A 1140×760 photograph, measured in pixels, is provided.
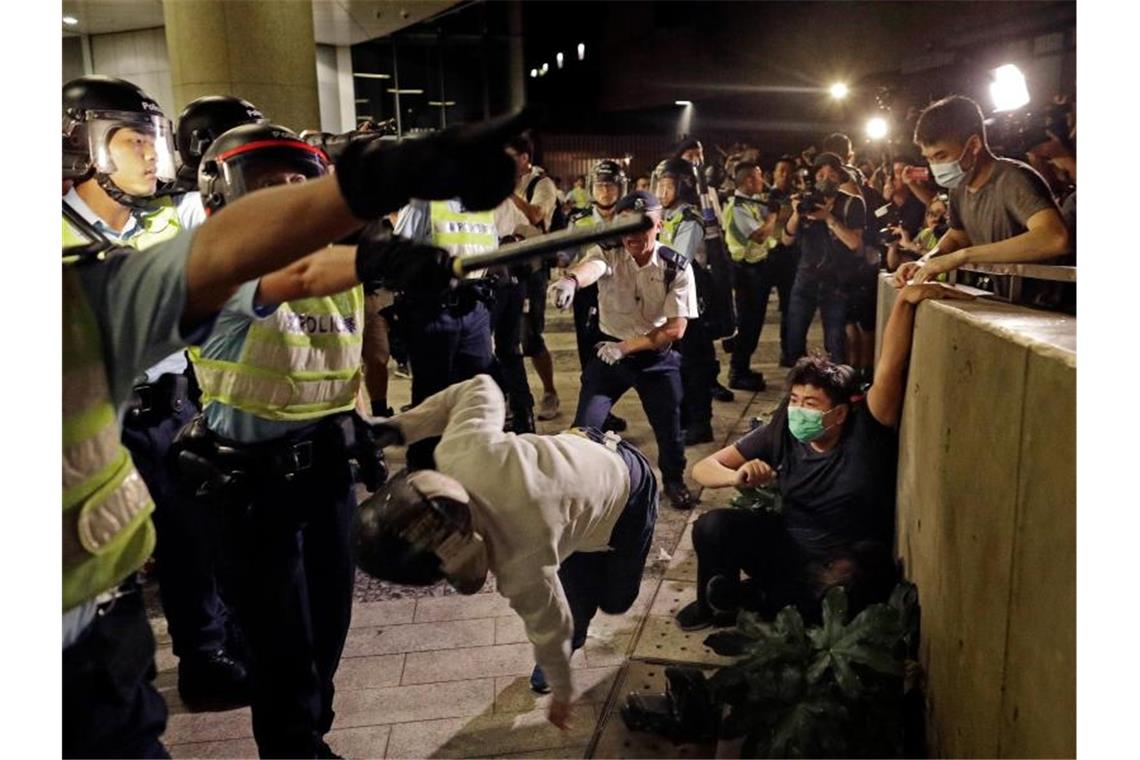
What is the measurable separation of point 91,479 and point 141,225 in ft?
5.79

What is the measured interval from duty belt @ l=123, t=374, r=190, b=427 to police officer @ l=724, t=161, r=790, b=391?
5.00m

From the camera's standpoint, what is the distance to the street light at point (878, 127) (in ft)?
26.1

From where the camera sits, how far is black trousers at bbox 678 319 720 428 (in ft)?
16.5

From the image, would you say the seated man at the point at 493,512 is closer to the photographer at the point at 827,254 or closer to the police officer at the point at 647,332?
the police officer at the point at 647,332

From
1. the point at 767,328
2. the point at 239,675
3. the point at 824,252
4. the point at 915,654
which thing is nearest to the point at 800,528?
the point at 915,654

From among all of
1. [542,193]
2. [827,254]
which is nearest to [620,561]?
[827,254]

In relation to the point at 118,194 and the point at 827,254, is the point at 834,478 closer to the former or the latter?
the point at 118,194

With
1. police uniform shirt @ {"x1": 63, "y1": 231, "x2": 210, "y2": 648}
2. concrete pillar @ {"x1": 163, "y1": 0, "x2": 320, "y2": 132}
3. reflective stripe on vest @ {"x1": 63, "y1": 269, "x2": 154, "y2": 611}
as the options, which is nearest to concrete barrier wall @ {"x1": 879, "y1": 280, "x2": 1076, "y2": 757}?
police uniform shirt @ {"x1": 63, "y1": 231, "x2": 210, "y2": 648}

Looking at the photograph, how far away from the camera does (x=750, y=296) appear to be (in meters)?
6.90

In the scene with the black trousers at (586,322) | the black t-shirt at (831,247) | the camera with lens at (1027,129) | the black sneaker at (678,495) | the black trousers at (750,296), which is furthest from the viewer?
the black trousers at (750,296)

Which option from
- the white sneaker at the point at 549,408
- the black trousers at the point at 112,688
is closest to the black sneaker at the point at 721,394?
the white sneaker at the point at 549,408

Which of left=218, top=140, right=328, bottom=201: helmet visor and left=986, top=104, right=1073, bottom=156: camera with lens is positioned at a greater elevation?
left=986, top=104, right=1073, bottom=156: camera with lens

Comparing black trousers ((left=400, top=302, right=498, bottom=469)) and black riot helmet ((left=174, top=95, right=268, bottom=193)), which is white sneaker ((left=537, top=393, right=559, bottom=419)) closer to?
black riot helmet ((left=174, top=95, right=268, bottom=193))

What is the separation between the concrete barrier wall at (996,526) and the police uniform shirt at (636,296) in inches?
50.7
